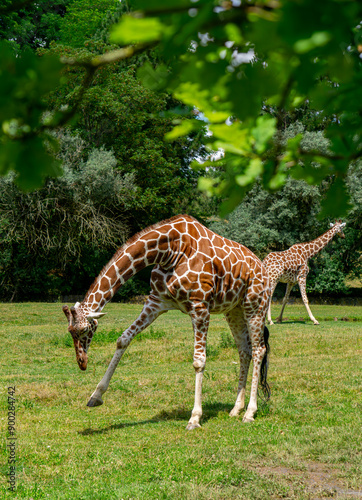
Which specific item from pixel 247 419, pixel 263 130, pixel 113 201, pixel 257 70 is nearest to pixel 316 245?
pixel 113 201

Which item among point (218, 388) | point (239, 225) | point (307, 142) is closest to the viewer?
point (218, 388)

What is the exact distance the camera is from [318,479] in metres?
3.91

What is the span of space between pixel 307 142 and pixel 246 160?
67.5 ft

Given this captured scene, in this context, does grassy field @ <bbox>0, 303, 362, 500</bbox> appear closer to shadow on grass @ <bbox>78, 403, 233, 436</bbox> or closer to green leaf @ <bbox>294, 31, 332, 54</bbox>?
shadow on grass @ <bbox>78, 403, 233, 436</bbox>

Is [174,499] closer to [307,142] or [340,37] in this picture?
[340,37]

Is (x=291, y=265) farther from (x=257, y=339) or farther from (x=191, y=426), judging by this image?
(x=191, y=426)

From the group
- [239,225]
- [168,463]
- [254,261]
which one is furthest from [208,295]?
[239,225]

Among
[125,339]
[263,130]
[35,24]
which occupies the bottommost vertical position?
[125,339]

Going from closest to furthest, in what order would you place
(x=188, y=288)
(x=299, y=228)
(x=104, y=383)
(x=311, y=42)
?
(x=311, y=42) → (x=188, y=288) → (x=104, y=383) → (x=299, y=228)

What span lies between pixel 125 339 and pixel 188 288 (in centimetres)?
87

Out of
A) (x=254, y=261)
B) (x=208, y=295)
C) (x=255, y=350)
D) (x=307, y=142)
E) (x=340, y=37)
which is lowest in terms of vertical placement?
(x=255, y=350)

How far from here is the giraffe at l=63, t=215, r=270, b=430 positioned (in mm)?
5348

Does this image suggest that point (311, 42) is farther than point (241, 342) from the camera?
No

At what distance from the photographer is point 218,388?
7.06 metres
